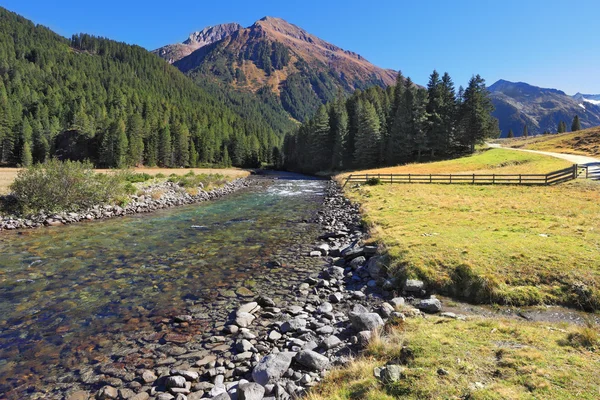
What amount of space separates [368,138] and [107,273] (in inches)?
2671

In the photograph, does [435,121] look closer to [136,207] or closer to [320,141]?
[320,141]

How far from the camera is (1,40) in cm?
18800

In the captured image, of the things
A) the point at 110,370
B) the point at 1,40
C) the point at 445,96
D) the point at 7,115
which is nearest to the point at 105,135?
the point at 7,115

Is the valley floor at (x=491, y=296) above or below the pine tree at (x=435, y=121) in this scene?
below

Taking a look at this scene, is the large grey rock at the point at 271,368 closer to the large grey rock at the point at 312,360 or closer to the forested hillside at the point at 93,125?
the large grey rock at the point at 312,360

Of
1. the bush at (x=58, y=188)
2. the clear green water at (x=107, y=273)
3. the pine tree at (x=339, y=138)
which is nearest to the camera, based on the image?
the clear green water at (x=107, y=273)

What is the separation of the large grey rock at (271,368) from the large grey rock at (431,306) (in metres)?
5.02

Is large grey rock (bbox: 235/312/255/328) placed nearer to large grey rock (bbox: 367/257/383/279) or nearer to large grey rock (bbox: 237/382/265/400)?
large grey rock (bbox: 237/382/265/400)

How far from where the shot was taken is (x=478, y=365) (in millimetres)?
6340

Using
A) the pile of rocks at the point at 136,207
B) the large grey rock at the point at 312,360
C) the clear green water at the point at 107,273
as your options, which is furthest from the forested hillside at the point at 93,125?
the large grey rock at the point at 312,360

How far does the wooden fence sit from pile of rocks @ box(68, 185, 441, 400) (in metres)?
31.0

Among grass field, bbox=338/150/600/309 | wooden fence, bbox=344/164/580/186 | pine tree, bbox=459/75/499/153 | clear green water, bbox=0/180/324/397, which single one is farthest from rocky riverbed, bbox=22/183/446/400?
pine tree, bbox=459/75/499/153

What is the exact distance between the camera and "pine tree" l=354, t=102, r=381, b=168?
A: 7431cm

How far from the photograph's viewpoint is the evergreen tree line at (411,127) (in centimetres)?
7038
